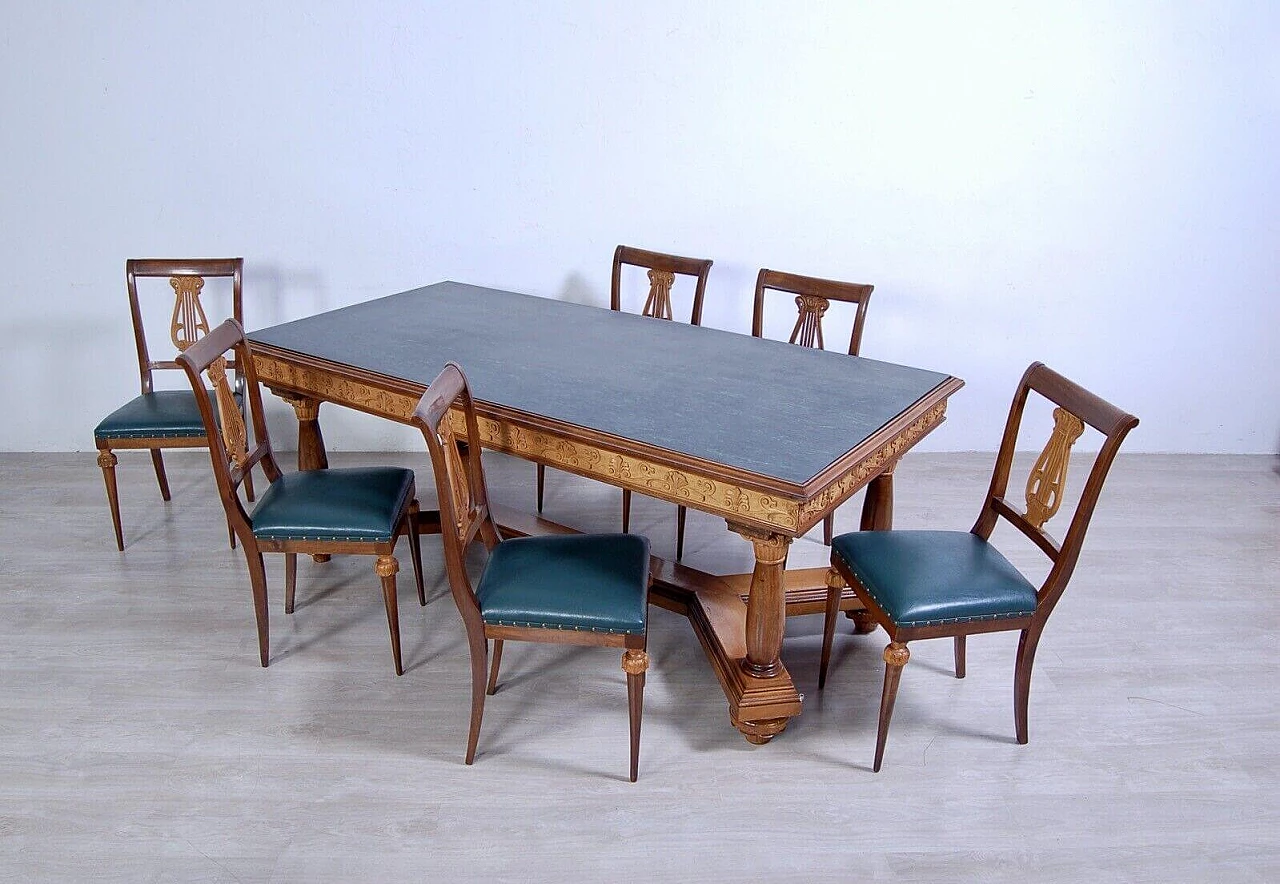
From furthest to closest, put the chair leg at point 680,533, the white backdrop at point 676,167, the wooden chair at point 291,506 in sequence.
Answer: the white backdrop at point 676,167 < the chair leg at point 680,533 < the wooden chair at point 291,506

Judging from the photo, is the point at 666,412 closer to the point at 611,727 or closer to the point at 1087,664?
the point at 611,727

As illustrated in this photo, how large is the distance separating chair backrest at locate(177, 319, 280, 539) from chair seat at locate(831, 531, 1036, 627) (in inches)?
60.3

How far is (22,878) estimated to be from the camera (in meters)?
2.05

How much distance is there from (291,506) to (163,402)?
102 centimetres

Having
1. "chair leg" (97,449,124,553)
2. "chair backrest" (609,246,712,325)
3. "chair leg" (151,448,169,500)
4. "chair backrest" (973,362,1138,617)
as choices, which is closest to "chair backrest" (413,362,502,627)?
"chair backrest" (609,246,712,325)

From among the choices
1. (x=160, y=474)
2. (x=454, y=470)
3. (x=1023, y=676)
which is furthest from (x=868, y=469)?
(x=160, y=474)

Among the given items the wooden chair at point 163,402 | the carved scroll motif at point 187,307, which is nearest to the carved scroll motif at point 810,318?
the wooden chair at point 163,402

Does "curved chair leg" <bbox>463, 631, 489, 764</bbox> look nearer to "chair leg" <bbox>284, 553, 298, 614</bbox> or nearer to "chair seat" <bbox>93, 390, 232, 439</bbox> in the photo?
"chair leg" <bbox>284, 553, 298, 614</bbox>

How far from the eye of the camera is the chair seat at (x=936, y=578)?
2.25m

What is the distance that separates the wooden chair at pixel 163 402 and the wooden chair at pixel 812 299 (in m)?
1.71

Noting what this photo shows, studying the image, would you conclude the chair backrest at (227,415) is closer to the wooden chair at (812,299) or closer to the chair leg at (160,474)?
the chair leg at (160,474)

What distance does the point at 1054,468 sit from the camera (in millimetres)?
2316

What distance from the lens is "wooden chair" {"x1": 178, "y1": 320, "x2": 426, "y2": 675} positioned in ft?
8.48

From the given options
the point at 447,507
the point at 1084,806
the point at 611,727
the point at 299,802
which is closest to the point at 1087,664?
the point at 1084,806
